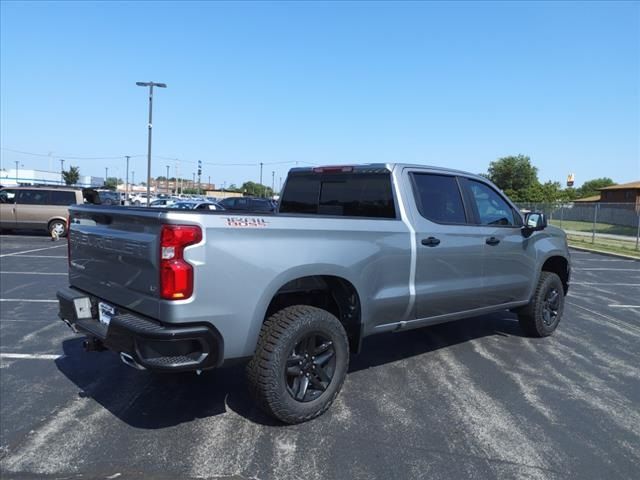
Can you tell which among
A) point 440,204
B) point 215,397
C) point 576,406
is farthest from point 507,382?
point 215,397

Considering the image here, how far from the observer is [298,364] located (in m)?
3.72

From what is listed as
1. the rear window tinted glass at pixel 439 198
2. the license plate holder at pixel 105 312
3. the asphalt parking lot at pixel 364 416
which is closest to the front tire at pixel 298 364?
the asphalt parking lot at pixel 364 416

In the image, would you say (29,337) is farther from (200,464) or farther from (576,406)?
(576,406)

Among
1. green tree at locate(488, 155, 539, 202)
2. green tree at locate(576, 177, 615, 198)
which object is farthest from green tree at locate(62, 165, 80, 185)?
green tree at locate(576, 177, 615, 198)

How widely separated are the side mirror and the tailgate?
413 cm

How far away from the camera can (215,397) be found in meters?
4.25

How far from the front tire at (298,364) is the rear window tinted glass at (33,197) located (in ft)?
58.7

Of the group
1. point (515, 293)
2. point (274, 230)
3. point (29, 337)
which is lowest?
point (29, 337)

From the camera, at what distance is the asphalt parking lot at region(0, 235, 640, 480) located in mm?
3225

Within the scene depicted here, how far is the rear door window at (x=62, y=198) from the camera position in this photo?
18.7m

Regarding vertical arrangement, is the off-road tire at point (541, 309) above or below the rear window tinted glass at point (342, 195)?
below

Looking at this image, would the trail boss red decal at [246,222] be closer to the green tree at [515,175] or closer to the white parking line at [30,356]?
the white parking line at [30,356]

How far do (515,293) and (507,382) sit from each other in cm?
134

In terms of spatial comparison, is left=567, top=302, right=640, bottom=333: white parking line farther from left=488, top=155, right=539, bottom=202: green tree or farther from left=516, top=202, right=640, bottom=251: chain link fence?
left=488, top=155, right=539, bottom=202: green tree
